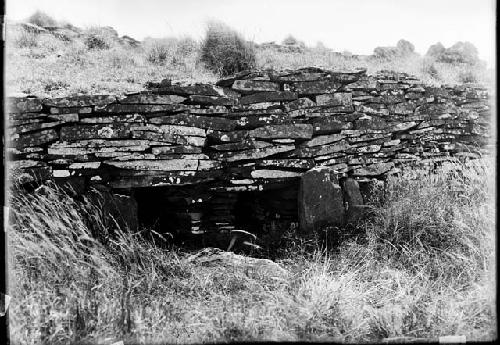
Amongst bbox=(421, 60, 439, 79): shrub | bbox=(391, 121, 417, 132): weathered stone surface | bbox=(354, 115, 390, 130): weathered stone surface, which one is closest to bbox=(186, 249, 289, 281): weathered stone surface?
bbox=(354, 115, 390, 130): weathered stone surface

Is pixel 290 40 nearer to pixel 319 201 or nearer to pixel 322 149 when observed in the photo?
pixel 322 149

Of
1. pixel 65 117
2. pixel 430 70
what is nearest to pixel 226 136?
pixel 65 117

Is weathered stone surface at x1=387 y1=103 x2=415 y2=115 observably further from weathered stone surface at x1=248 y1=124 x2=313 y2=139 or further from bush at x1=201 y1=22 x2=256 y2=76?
bush at x1=201 y1=22 x2=256 y2=76

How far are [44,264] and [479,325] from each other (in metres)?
3.00

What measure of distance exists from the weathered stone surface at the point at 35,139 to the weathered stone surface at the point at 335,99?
9.62ft

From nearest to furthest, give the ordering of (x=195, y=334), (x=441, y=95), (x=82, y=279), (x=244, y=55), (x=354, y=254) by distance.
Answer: (x=195, y=334) → (x=82, y=279) → (x=354, y=254) → (x=441, y=95) → (x=244, y=55)

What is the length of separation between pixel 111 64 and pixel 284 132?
9.60ft

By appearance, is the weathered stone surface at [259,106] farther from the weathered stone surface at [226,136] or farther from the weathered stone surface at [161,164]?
the weathered stone surface at [161,164]

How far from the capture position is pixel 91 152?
4.77m

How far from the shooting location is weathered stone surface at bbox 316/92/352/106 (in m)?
5.55

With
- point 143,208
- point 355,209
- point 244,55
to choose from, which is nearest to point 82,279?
point 143,208

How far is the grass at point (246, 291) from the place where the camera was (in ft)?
9.38

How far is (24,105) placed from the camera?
15.1 feet

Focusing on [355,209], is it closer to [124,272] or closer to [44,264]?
[124,272]
